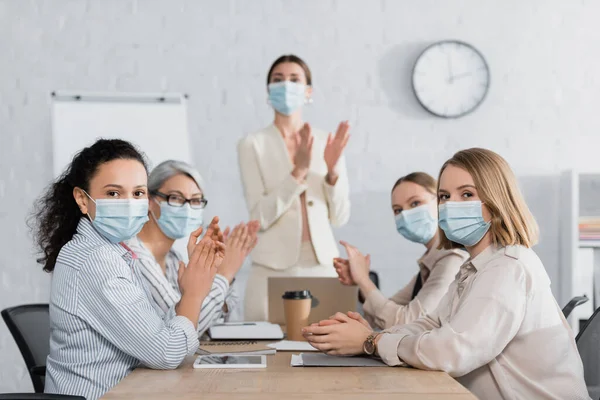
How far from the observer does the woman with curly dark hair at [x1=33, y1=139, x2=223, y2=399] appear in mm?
1666

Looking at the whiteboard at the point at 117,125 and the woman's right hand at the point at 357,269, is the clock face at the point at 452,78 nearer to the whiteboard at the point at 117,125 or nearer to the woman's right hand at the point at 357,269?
the whiteboard at the point at 117,125

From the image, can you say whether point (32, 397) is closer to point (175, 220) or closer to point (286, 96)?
point (175, 220)

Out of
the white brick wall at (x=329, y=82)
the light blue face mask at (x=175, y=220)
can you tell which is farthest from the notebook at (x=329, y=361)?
the white brick wall at (x=329, y=82)

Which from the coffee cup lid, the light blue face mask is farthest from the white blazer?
the coffee cup lid

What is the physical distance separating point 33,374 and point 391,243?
2472mm

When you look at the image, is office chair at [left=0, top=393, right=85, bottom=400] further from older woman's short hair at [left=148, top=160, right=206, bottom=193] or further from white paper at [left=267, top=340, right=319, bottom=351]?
older woman's short hair at [left=148, top=160, right=206, bottom=193]

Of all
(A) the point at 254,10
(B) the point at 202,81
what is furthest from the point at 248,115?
(A) the point at 254,10

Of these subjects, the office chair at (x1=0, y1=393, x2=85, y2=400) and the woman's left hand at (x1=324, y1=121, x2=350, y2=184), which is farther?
A: the woman's left hand at (x1=324, y1=121, x2=350, y2=184)

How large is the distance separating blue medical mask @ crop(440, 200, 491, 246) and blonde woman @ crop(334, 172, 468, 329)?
36 cm

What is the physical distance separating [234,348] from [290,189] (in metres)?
1.13

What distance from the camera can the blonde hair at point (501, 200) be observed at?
1752 millimetres

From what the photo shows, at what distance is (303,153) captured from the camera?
3.03 m

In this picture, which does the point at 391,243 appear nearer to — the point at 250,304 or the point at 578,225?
the point at 578,225

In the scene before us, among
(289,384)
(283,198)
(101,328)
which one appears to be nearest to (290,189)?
(283,198)
